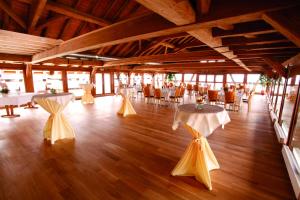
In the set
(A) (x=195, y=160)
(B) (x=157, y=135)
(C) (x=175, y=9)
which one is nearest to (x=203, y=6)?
(C) (x=175, y=9)

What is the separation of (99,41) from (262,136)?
170 inches

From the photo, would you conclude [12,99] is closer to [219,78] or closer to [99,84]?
[99,84]

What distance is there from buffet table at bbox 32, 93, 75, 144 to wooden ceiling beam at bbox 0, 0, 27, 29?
219 cm

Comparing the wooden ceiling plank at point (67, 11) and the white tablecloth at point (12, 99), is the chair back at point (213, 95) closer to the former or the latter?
the wooden ceiling plank at point (67, 11)

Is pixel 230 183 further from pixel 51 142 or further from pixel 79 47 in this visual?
pixel 79 47

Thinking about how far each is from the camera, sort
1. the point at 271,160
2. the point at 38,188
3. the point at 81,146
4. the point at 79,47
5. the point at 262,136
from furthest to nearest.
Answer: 1. the point at 262,136
2. the point at 79,47
3. the point at 81,146
4. the point at 271,160
5. the point at 38,188

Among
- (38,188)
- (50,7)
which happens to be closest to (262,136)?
(38,188)

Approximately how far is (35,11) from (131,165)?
409 centimetres

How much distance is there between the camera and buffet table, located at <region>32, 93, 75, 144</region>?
3.24 meters

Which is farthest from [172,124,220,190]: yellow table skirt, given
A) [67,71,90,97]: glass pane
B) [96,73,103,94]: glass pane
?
[96,73,103,94]: glass pane

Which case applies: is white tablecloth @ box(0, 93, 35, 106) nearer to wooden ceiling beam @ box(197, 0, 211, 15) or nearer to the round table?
the round table

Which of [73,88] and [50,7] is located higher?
[50,7]

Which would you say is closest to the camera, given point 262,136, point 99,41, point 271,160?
point 271,160

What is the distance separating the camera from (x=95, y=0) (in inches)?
168
